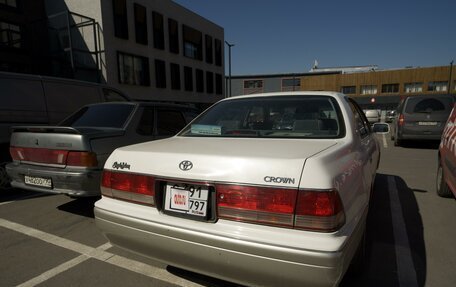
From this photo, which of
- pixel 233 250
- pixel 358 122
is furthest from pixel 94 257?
pixel 358 122

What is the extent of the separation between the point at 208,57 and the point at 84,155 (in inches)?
1042

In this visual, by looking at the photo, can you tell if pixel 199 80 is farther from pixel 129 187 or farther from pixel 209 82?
pixel 129 187

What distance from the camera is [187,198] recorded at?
1874 millimetres

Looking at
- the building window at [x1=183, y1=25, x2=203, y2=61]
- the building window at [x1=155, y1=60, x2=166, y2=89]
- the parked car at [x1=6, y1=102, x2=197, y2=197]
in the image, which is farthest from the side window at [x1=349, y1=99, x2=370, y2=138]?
the building window at [x1=183, y1=25, x2=203, y2=61]

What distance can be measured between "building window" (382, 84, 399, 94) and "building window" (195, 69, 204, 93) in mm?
40124

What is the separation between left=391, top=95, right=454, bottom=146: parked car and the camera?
9.01m

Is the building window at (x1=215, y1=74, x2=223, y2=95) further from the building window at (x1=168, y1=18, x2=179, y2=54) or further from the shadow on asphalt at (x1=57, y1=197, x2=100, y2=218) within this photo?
the shadow on asphalt at (x1=57, y1=197, x2=100, y2=218)

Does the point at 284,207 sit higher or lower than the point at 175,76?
lower

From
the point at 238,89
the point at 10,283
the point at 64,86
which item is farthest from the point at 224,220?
the point at 238,89

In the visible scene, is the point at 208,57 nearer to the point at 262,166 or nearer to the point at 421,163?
the point at 421,163

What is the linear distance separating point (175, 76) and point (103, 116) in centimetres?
2037

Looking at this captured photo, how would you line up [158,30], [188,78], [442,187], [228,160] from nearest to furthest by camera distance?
[228,160] < [442,187] < [158,30] < [188,78]

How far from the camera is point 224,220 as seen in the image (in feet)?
5.80

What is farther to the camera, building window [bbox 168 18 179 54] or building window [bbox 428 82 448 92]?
building window [bbox 428 82 448 92]
